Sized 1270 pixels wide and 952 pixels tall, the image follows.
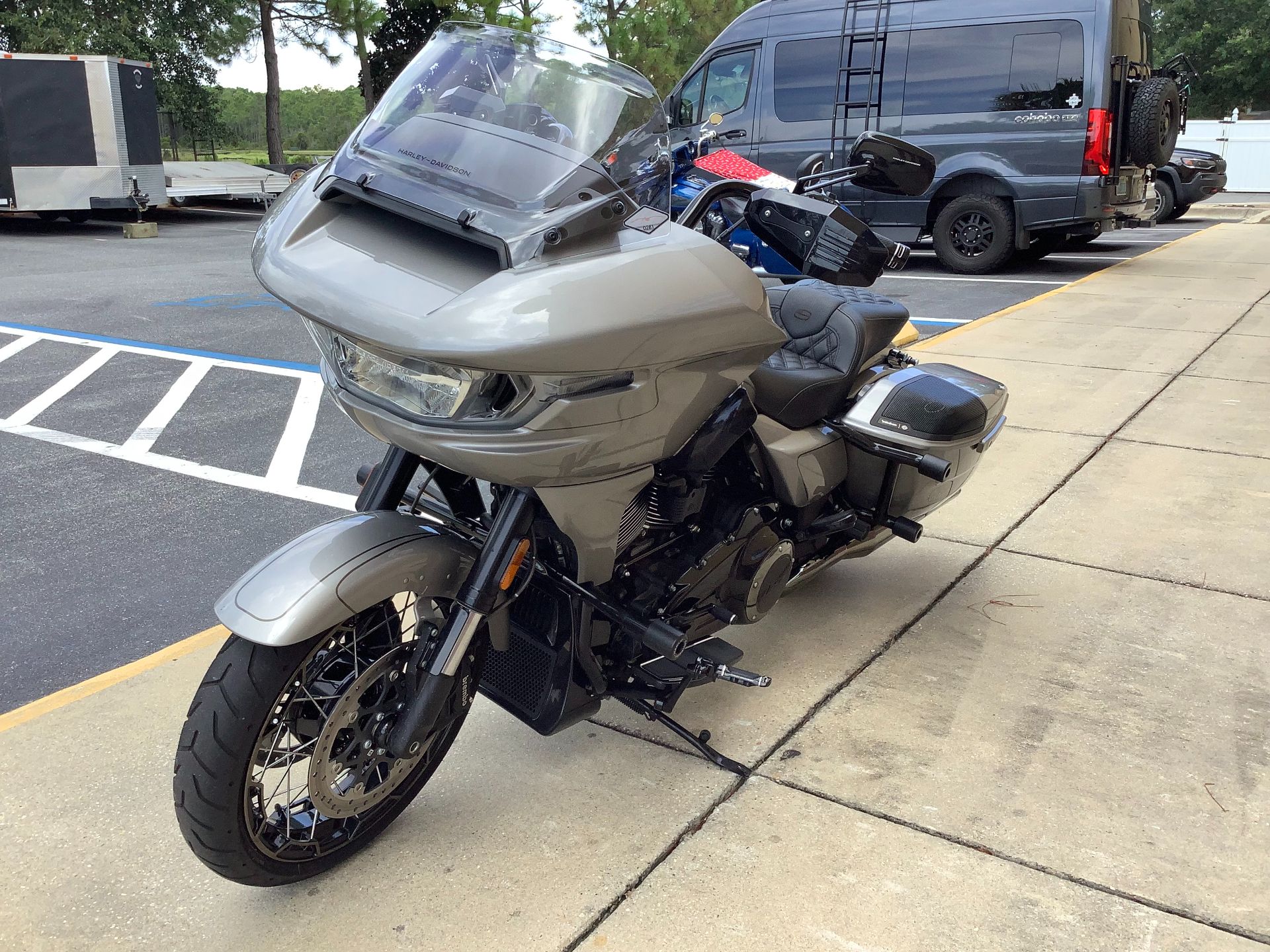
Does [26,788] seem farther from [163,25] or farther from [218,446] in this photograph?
[163,25]

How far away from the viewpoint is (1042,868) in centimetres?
240

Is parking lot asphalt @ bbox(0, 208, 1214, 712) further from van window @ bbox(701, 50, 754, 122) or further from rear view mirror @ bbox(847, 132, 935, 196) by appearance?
van window @ bbox(701, 50, 754, 122)

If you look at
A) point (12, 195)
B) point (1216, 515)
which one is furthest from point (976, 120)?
point (12, 195)

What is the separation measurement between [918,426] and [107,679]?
245cm

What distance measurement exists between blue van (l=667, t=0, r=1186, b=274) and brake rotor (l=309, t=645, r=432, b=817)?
8.48 m

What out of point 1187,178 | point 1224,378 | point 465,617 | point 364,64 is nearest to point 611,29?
point 364,64

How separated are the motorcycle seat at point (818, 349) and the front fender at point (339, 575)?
100cm

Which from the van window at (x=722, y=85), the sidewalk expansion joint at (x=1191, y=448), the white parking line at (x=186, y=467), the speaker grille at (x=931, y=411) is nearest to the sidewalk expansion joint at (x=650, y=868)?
the speaker grille at (x=931, y=411)

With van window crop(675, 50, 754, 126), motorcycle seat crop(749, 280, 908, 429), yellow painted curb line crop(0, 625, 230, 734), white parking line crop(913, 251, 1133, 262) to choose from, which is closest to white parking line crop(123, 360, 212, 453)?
yellow painted curb line crop(0, 625, 230, 734)

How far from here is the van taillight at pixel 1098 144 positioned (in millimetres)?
10805

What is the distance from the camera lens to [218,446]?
532 centimetres

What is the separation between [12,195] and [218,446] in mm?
13033

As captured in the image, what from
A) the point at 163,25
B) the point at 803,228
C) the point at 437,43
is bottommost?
the point at 803,228

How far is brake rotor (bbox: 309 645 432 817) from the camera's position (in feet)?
7.32
